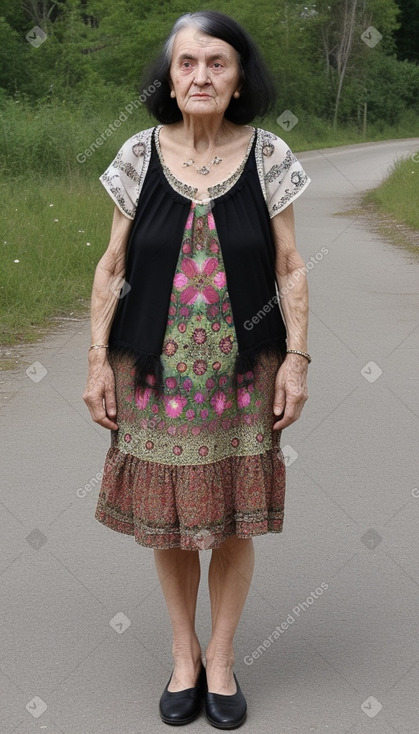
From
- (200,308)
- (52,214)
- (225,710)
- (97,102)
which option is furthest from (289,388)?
(97,102)

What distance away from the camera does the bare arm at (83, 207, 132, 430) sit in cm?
344

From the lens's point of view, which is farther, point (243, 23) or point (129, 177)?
point (243, 23)

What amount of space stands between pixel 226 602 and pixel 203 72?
1.54 metres

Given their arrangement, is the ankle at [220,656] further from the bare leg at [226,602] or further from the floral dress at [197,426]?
the floral dress at [197,426]

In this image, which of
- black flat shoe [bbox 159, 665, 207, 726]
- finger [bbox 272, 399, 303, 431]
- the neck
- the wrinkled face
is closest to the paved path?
black flat shoe [bbox 159, 665, 207, 726]

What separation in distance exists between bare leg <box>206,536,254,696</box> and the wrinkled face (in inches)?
49.8

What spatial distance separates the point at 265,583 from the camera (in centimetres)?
466

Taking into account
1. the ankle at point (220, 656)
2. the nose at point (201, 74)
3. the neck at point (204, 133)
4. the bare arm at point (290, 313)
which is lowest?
the ankle at point (220, 656)

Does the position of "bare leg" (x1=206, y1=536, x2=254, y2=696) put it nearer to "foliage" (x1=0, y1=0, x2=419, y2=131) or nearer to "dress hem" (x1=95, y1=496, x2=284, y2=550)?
"dress hem" (x1=95, y1=496, x2=284, y2=550)

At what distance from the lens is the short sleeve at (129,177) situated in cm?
337

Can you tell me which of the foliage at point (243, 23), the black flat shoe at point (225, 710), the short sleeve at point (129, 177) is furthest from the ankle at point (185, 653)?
the foliage at point (243, 23)

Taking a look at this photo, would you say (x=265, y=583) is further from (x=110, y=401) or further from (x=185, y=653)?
(x=110, y=401)

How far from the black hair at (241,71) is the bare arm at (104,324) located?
0.33m

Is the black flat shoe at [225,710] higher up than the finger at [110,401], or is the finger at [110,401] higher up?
the finger at [110,401]
